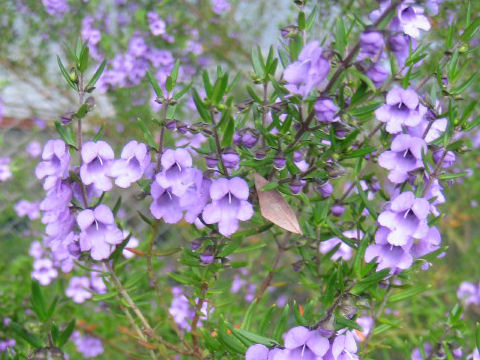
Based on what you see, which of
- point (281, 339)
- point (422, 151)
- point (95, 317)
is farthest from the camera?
point (95, 317)

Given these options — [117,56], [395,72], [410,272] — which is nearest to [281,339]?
[410,272]

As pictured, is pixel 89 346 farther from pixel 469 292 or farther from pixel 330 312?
pixel 469 292

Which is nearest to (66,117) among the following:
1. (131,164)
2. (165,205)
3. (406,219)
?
(131,164)

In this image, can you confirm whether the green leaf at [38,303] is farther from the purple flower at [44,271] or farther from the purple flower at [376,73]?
the purple flower at [44,271]

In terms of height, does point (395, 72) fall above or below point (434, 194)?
above

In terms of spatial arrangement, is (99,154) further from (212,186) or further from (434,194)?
(434,194)

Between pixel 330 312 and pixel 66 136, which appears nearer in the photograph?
pixel 330 312

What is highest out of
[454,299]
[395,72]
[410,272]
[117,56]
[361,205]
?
[395,72]
